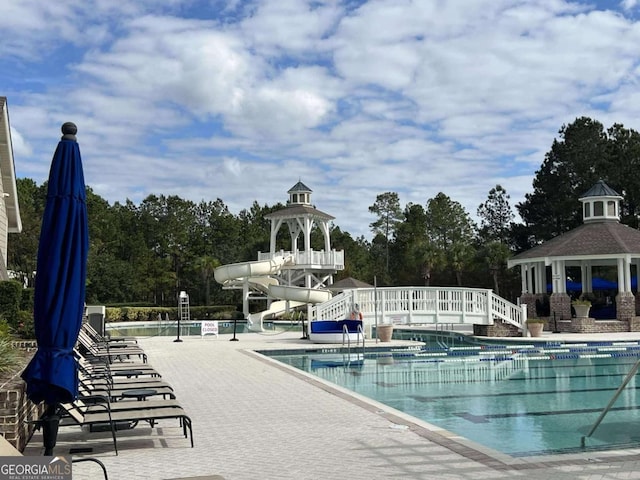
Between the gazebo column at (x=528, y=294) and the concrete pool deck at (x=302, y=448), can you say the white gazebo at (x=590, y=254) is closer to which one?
the gazebo column at (x=528, y=294)

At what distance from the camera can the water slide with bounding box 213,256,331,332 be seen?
3744cm

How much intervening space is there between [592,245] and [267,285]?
18.4 m

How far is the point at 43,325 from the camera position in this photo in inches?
203

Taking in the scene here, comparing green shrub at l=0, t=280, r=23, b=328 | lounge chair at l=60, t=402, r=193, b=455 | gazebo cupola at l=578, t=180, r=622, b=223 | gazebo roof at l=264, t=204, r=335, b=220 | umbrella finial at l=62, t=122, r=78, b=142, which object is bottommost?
lounge chair at l=60, t=402, r=193, b=455

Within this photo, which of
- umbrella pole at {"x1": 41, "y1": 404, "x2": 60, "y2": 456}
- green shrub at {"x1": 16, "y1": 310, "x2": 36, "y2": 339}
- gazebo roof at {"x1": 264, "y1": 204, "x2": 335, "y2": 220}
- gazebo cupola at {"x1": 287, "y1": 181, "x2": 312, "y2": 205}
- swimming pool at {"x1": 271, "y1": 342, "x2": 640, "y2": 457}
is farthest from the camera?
gazebo cupola at {"x1": 287, "y1": 181, "x2": 312, "y2": 205}

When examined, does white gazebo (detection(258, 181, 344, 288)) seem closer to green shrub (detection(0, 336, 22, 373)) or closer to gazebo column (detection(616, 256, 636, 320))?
gazebo column (detection(616, 256, 636, 320))

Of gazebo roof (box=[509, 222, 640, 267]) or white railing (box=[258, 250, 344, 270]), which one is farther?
white railing (box=[258, 250, 344, 270])

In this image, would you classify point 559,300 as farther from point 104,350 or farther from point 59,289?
point 59,289

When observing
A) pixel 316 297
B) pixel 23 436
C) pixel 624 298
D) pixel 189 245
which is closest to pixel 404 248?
pixel 189 245

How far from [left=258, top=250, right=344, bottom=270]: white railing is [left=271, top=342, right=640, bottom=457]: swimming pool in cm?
2295

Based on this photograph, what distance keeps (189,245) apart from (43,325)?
6025cm

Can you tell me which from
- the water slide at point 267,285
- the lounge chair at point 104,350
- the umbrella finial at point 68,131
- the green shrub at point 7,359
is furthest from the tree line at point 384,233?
the umbrella finial at point 68,131

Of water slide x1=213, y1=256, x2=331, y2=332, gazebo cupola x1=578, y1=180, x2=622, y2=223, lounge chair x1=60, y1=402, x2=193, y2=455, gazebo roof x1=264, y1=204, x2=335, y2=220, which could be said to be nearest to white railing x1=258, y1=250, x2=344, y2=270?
water slide x1=213, y1=256, x2=331, y2=332

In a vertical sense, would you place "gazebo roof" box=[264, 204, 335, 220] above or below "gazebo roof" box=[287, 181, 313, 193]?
below
